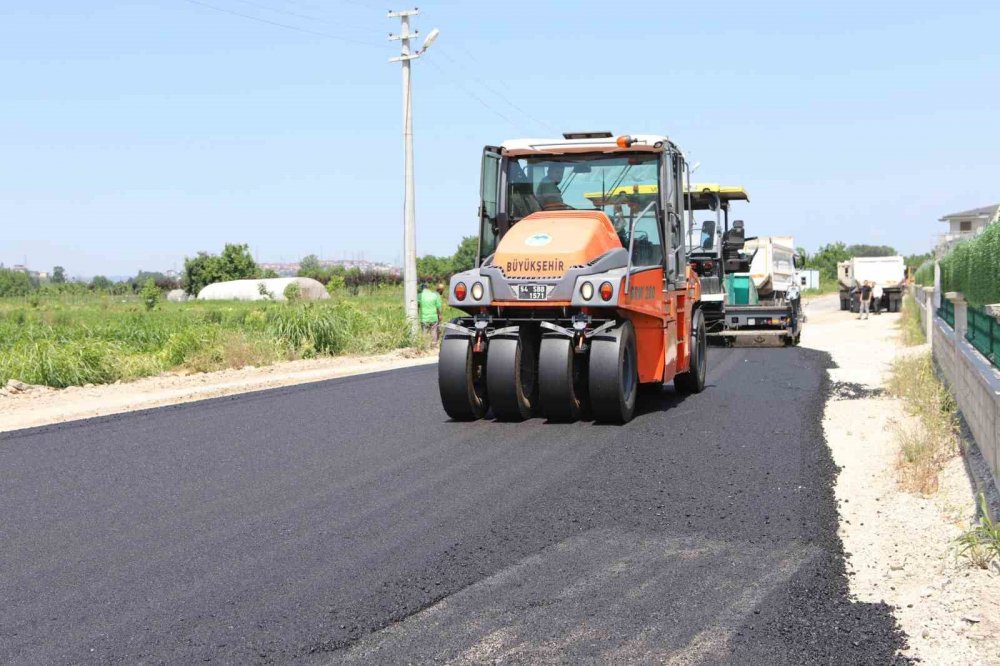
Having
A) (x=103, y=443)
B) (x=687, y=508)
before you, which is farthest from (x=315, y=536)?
(x=103, y=443)

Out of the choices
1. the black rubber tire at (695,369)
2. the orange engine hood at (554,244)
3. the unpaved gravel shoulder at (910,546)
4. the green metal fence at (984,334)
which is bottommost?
the unpaved gravel shoulder at (910,546)

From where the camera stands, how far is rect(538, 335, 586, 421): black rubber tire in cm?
1042

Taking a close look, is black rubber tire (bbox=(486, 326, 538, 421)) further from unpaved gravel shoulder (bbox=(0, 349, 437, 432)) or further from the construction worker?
the construction worker

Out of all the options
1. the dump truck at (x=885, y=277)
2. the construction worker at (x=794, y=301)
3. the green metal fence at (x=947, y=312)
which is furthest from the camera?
the dump truck at (x=885, y=277)

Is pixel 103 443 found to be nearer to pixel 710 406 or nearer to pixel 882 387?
pixel 710 406

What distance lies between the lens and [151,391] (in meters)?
15.6

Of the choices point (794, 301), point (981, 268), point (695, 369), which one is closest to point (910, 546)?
point (695, 369)

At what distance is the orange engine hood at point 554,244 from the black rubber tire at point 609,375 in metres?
0.81

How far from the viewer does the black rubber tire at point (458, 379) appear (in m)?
10.8

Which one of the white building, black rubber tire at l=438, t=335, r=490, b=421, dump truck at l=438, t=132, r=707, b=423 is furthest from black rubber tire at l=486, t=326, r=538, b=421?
the white building

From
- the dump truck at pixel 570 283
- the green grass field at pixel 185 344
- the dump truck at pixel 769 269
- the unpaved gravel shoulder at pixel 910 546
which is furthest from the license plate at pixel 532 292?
the dump truck at pixel 769 269

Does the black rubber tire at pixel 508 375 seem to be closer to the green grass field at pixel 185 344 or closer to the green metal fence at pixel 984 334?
the green metal fence at pixel 984 334

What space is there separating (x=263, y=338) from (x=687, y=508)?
15461 mm

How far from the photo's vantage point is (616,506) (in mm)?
7121
